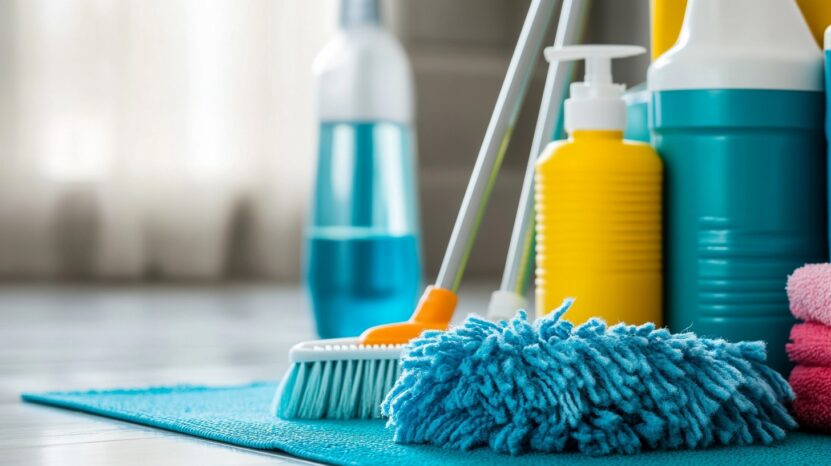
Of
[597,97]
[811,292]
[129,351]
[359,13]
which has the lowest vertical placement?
[129,351]

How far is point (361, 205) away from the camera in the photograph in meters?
1.40

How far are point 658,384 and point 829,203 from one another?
0.66 feet

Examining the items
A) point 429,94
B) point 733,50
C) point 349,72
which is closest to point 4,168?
point 429,94

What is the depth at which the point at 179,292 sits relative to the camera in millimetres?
2561

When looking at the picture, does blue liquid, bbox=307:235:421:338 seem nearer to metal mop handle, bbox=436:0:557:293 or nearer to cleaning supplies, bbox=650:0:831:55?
metal mop handle, bbox=436:0:557:293

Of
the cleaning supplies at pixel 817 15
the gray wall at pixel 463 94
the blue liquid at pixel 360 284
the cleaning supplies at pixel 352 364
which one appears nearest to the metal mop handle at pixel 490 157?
the cleaning supplies at pixel 352 364

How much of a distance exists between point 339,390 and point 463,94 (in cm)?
269

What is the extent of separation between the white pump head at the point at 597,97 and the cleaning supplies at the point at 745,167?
4cm

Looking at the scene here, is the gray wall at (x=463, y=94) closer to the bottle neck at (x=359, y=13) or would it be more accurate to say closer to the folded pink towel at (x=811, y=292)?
the bottle neck at (x=359, y=13)

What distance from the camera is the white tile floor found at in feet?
2.44

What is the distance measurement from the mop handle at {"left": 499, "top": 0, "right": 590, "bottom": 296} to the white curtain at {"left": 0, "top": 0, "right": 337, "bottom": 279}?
6.67ft

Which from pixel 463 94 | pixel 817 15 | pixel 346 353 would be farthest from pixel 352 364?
pixel 463 94

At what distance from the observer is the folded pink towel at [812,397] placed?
0.74 metres

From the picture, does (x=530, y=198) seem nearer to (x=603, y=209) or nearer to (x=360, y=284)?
(x=603, y=209)
